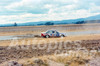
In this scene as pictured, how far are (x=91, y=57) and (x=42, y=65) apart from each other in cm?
447

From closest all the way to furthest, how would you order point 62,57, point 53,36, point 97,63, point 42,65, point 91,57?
1. point 42,65
2. point 97,63
3. point 62,57
4. point 91,57
5. point 53,36

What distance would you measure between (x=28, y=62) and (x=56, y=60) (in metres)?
2.11

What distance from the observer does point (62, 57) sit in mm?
11922

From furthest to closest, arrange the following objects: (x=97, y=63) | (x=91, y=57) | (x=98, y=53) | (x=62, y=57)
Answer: (x=98, y=53), (x=91, y=57), (x=62, y=57), (x=97, y=63)

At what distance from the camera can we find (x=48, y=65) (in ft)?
34.2

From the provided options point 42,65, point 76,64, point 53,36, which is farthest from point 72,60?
point 53,36

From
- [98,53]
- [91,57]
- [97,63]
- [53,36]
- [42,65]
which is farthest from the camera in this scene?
[53,36]

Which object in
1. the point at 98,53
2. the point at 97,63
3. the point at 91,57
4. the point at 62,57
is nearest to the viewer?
the point at 97,63

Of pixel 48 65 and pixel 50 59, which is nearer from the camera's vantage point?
pixel 48 65

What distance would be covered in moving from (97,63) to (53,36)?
16.4m

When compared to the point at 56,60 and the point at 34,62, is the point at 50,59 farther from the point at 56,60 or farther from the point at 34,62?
the point at 34,62

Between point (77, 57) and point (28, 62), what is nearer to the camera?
point (28, 62)

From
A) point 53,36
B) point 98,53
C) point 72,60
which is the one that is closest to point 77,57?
point 72,60

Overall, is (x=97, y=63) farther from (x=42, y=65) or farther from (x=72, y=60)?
(x=42, y=65)
